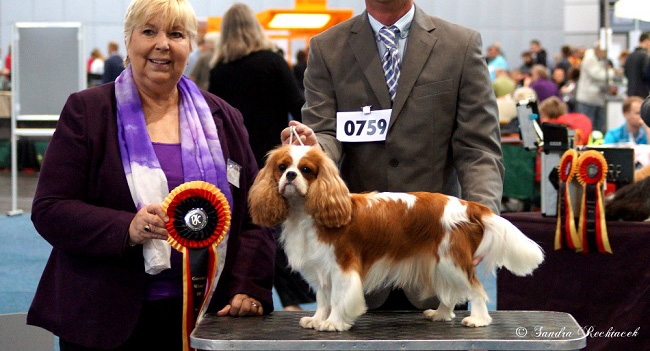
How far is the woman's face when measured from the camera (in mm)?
2434

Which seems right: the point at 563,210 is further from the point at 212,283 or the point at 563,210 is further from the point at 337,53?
the point at 212,283

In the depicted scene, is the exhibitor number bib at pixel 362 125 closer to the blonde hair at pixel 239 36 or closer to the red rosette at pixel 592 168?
the red rosette at pixel 592 168

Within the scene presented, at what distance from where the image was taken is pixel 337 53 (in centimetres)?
280

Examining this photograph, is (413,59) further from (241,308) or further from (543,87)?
(543,87)

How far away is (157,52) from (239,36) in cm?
316

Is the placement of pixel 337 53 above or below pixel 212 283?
above

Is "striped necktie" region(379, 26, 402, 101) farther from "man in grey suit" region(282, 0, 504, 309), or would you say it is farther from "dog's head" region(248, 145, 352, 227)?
"dog's head" region(248, 145, 352, 227)

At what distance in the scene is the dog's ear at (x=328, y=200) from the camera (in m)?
2.14

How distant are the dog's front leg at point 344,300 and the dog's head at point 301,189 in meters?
0.14

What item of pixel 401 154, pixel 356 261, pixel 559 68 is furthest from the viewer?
pixel 559 68

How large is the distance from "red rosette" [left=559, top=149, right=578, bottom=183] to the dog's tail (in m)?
2.37

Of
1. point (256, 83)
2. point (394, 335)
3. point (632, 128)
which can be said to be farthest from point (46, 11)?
point (394, 335)

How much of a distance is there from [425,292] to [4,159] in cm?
1410

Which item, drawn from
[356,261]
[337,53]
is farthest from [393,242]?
[337,53]
